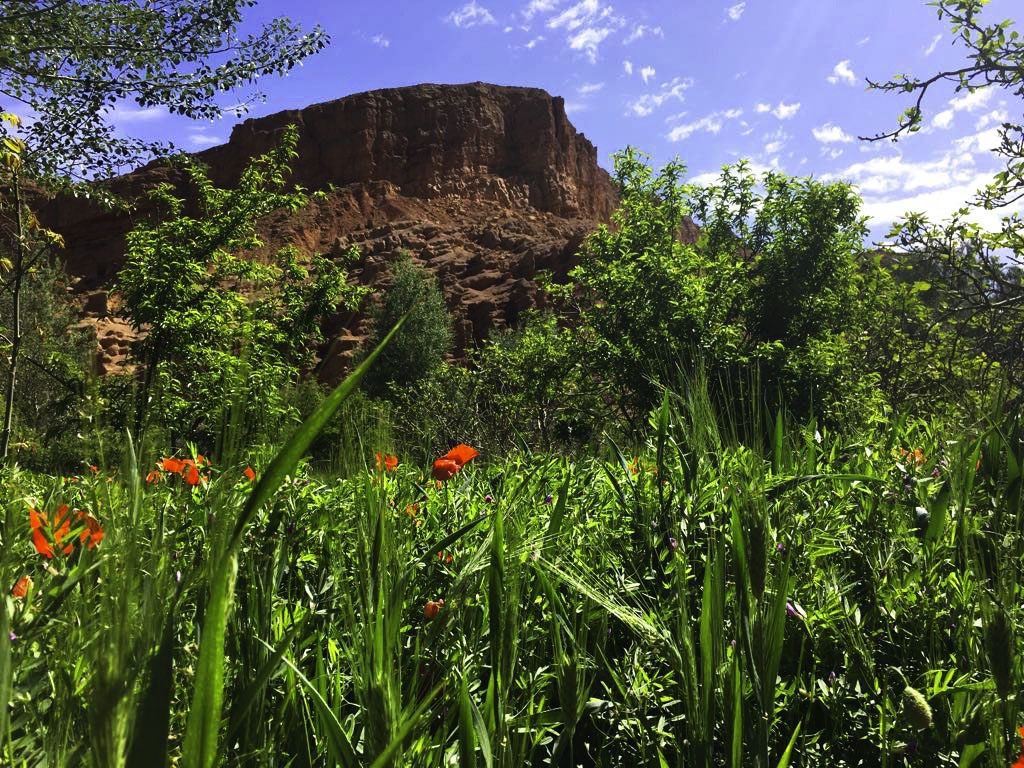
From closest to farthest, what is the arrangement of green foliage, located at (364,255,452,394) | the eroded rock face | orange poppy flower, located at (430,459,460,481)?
orange poppy flower, located at (430,459,460,481) → green foliage, located at (364,255,452,394) → the eroded rock face

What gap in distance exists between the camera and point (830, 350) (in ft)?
33.0

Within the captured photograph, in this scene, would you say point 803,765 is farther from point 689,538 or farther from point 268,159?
point 268,159

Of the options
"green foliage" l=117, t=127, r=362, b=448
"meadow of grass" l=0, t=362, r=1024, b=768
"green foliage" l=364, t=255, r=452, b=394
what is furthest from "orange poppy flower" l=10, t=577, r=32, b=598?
"green foliage" l=364, t=255, r=452, b=394

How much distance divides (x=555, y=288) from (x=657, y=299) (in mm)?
1787

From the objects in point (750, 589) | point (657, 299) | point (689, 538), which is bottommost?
point (689, 538)

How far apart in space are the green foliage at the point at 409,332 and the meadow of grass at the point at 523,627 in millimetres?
27927

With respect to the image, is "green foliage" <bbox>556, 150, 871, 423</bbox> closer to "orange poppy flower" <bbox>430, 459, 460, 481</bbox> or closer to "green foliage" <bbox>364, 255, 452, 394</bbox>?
"orange poppy flower" <bbox>430, 459, 460, 481</bbox>

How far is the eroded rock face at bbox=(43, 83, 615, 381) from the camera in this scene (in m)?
50.0

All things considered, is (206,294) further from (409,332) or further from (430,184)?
(430,184)

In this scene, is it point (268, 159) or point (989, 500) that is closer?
point (989, 500)

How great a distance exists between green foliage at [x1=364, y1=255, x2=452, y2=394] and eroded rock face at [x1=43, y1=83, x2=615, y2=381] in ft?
31.4

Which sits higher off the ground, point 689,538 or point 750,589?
point 750,589

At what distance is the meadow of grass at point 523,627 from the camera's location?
564mm

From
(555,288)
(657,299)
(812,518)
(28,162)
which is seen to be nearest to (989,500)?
(812,518)
